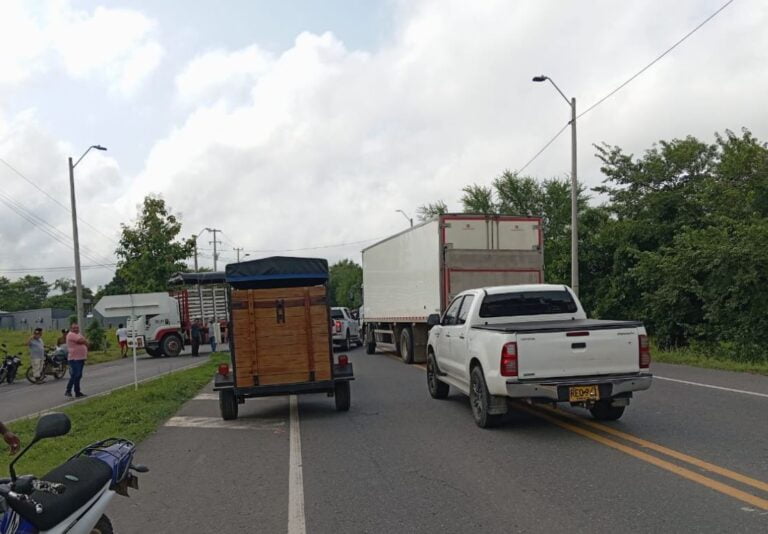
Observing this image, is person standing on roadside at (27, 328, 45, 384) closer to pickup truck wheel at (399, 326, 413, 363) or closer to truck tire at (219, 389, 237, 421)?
pickup truck wheel at (399, 326, 413, 363)

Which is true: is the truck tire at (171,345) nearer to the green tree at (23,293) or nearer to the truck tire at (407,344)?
the truck tire at (407,344)

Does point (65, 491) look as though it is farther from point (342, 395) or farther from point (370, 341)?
point (370, 341)

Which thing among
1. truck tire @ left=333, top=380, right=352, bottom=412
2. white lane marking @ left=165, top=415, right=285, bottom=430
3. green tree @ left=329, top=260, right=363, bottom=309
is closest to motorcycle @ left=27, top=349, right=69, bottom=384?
white lane marking @ left=165, top=415, right=285, bottom=430

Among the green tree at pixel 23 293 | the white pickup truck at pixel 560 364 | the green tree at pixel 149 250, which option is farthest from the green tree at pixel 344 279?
the white pickup truck at pixel 560 364

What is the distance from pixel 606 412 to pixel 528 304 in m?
1.84

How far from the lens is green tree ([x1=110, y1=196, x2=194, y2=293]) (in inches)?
1620

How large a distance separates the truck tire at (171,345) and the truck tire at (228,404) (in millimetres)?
21894

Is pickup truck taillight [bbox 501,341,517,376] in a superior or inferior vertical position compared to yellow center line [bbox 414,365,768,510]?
superior

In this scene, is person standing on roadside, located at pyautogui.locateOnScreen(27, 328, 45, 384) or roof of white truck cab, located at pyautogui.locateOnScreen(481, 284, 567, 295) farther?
person standing on roadside, located at pyautogui.locateOnScreen(27, 328, 45, 384)

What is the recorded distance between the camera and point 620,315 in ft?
83.6

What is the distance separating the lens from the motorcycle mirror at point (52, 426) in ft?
11.7

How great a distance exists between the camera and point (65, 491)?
3.73 meters

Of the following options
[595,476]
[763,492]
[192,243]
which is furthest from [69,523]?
[192,243]

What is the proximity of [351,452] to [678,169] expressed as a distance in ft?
71.7
